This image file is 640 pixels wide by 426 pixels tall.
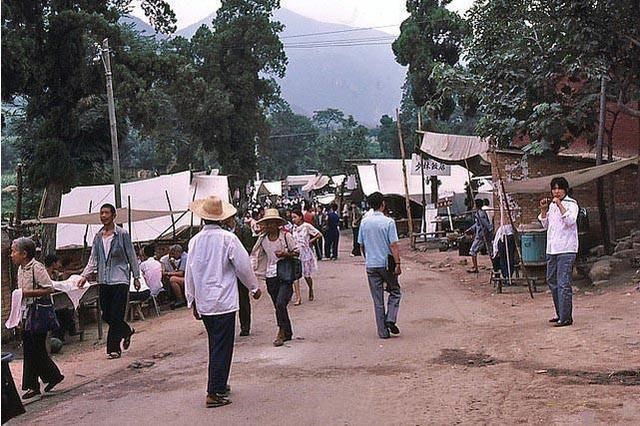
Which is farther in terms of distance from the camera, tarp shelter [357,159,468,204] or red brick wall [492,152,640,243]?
tarp shelter [357,159,468,204]

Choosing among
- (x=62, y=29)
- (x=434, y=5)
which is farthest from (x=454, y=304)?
(x=434, y=5)

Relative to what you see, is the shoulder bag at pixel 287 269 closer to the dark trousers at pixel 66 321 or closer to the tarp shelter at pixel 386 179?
the dark trousers at pixel 66 321

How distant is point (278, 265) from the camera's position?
1000 cm

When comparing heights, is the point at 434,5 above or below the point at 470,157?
above

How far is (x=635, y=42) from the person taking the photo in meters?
13.6

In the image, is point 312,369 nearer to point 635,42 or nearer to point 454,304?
point 454,304

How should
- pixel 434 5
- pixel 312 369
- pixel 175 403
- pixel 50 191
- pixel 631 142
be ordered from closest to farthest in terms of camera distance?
pixel 175 403, pixel 312 369, pixel 631 142, pixel 50 191, pixel 434 5

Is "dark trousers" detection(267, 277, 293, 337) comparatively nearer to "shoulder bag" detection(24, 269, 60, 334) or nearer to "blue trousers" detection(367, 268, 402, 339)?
"blue trousers" detection(367, 268, 402, 339)

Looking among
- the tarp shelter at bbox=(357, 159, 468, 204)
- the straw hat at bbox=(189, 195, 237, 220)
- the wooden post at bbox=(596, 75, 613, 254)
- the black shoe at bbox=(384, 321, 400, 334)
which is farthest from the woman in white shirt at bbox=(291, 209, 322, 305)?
the tarp shelter at bbox=(357, 159, 468, 204)

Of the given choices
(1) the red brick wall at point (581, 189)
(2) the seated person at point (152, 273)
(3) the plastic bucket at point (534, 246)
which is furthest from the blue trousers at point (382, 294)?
(1) the red brick wall at point (581, 189)

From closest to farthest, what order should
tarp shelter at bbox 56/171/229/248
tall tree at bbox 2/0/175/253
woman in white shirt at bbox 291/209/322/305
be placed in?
woman in white shirt at bbox 291/209/322/305
tall tree at bbox 2/0/175/253
tarp shelter at bbox 56/171/229/248

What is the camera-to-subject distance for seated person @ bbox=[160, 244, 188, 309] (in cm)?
1608

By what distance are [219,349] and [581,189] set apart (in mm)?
14152

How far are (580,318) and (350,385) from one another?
449cm
